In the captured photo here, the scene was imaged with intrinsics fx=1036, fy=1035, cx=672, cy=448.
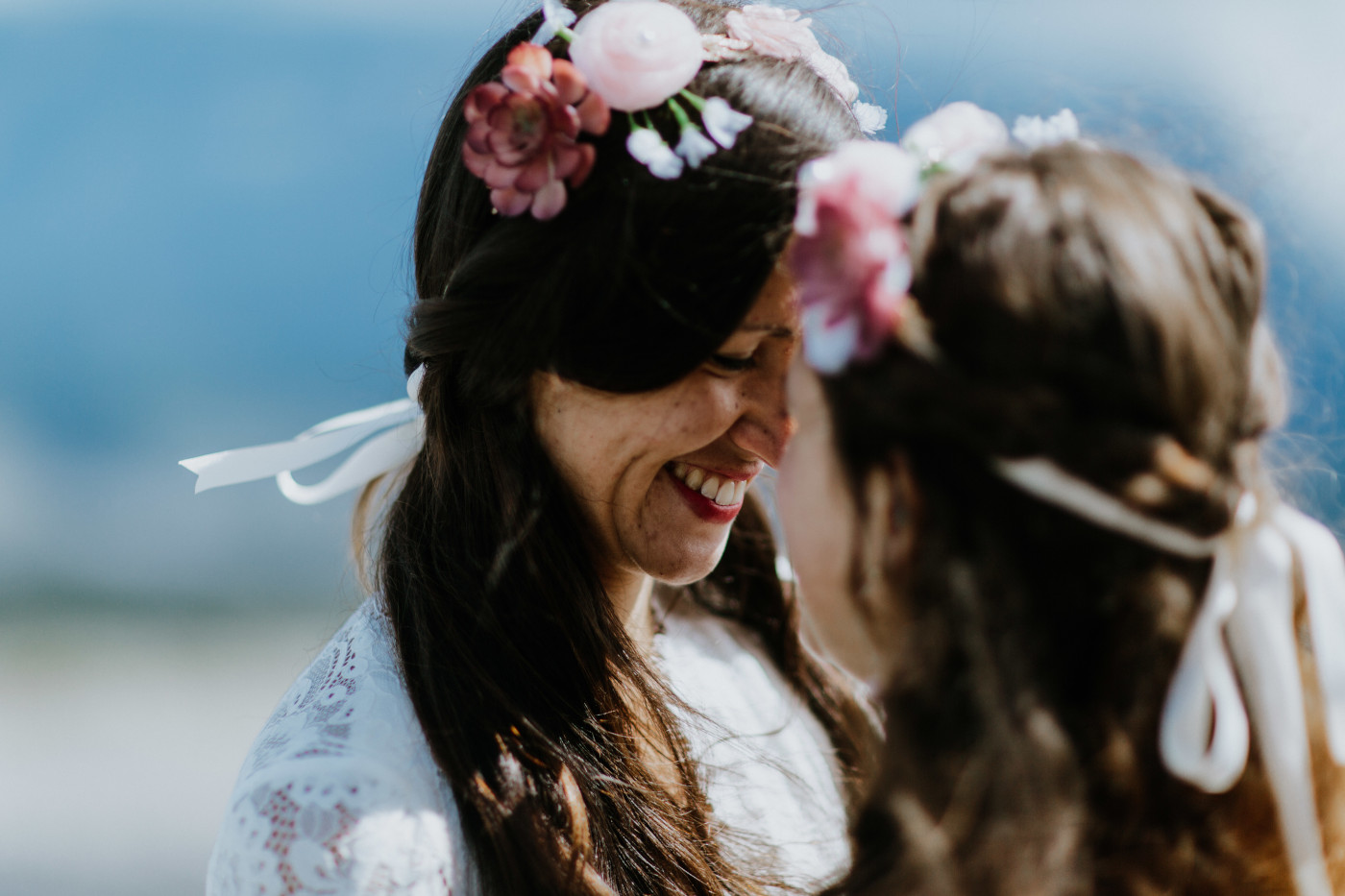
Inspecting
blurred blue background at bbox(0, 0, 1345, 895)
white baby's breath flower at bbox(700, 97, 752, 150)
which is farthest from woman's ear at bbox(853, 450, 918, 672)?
blurred blue background at bbox(0, 0, 1345, 895)

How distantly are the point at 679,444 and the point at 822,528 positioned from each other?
0.37 metres

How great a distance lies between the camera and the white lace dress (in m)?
1.08

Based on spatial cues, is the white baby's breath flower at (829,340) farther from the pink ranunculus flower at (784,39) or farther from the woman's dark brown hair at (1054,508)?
the pink ranunculus flower at (784,39)

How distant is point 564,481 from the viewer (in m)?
1.37

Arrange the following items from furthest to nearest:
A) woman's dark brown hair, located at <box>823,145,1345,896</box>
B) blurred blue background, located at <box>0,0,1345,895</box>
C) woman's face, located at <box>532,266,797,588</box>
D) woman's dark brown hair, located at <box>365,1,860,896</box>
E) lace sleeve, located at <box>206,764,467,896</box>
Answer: blurred blue background, located at <box>0,0,1345,895</box> → woman's face, located at <box>532,266,797,588</box> → woman's dark brown hair, located at <box>365,1,860,896</box> → lace sleeve, located at <box>206,764,467,896</box> → woman's dark brown hair, located at <box>823,145,1345,896</box>

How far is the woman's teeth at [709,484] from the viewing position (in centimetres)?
139

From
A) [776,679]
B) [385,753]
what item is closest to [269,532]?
[776,679]

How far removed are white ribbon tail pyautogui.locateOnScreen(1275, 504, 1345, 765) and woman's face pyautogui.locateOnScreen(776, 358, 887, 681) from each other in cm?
39

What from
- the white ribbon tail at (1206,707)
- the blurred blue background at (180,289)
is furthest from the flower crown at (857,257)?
the blurred blue background at (180,289)

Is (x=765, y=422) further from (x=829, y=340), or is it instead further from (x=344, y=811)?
(x=344, y=811)

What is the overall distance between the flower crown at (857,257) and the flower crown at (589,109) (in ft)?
0.79

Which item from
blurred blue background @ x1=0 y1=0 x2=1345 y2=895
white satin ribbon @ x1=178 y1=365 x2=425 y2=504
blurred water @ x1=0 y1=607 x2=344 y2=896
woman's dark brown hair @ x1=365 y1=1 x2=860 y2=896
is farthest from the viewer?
blurred blue background @ x1=0 y1=0 x2=1345 y2=895

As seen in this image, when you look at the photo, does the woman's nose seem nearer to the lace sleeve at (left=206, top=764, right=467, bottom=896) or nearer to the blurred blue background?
the lace sleeve at (left=206, top=764, right=467, bottom=896)

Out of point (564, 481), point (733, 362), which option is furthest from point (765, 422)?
point (564, 481)
